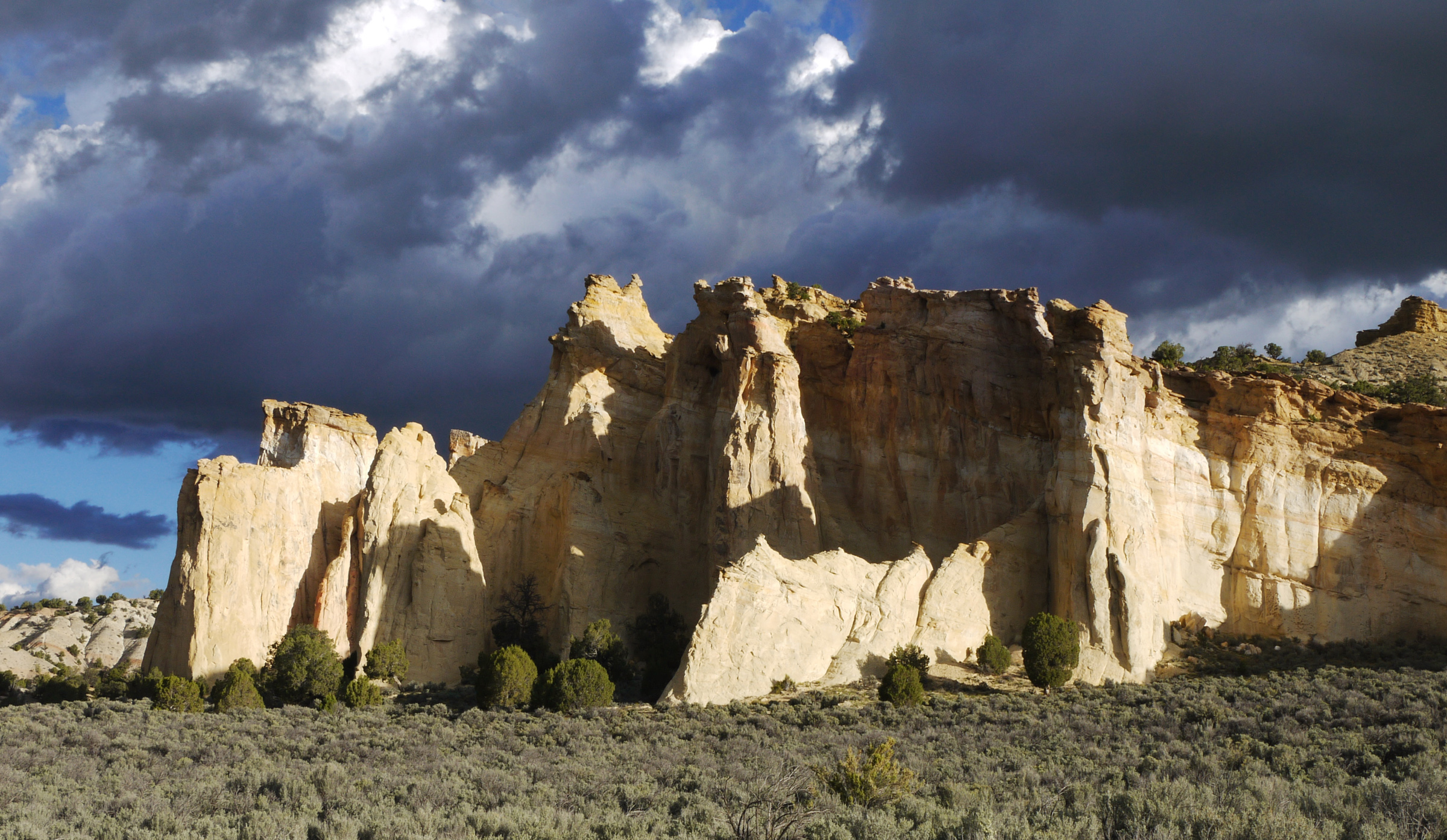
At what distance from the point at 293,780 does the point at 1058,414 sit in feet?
111

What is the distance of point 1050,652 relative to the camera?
38.8m

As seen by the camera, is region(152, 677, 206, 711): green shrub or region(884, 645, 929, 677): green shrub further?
region(152, 677, 206, 711): green shrub

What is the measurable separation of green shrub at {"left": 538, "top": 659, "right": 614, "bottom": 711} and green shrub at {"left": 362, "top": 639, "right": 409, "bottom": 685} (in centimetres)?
928

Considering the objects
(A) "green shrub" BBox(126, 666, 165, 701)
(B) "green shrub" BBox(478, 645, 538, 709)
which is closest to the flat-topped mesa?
(B) "green shrub" BBox(478, 645, 538, 709)

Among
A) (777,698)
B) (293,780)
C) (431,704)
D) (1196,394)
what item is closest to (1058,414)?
(1196,394)

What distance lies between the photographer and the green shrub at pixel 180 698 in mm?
40156

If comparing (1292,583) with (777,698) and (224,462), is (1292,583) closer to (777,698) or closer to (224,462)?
(777,698)

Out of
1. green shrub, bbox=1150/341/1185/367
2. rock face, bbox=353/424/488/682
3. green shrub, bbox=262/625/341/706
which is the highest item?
green shrub, bbox=1150/341/1185/367

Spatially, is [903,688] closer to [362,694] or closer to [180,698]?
[362,694]

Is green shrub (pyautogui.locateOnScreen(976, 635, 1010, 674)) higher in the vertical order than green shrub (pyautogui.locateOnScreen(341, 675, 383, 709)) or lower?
higher

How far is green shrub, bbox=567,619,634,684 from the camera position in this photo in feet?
149

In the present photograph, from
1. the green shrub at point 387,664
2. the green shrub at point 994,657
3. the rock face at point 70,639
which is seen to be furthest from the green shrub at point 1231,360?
the rock face at point 70,639

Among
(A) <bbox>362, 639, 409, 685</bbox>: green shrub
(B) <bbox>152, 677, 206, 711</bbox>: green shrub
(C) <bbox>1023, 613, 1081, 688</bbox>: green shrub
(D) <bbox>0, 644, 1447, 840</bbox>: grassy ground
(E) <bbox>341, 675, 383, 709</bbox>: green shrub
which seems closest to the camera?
(D) <bbox>0, 644, 1447, 840</bbox>: grassy ground

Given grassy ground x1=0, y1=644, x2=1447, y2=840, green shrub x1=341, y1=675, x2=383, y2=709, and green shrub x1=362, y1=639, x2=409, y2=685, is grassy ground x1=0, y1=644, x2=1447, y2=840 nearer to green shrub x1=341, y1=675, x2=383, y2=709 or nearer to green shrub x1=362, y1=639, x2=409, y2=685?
green shrub x1=341, y1=675, x2=383, y2=709
